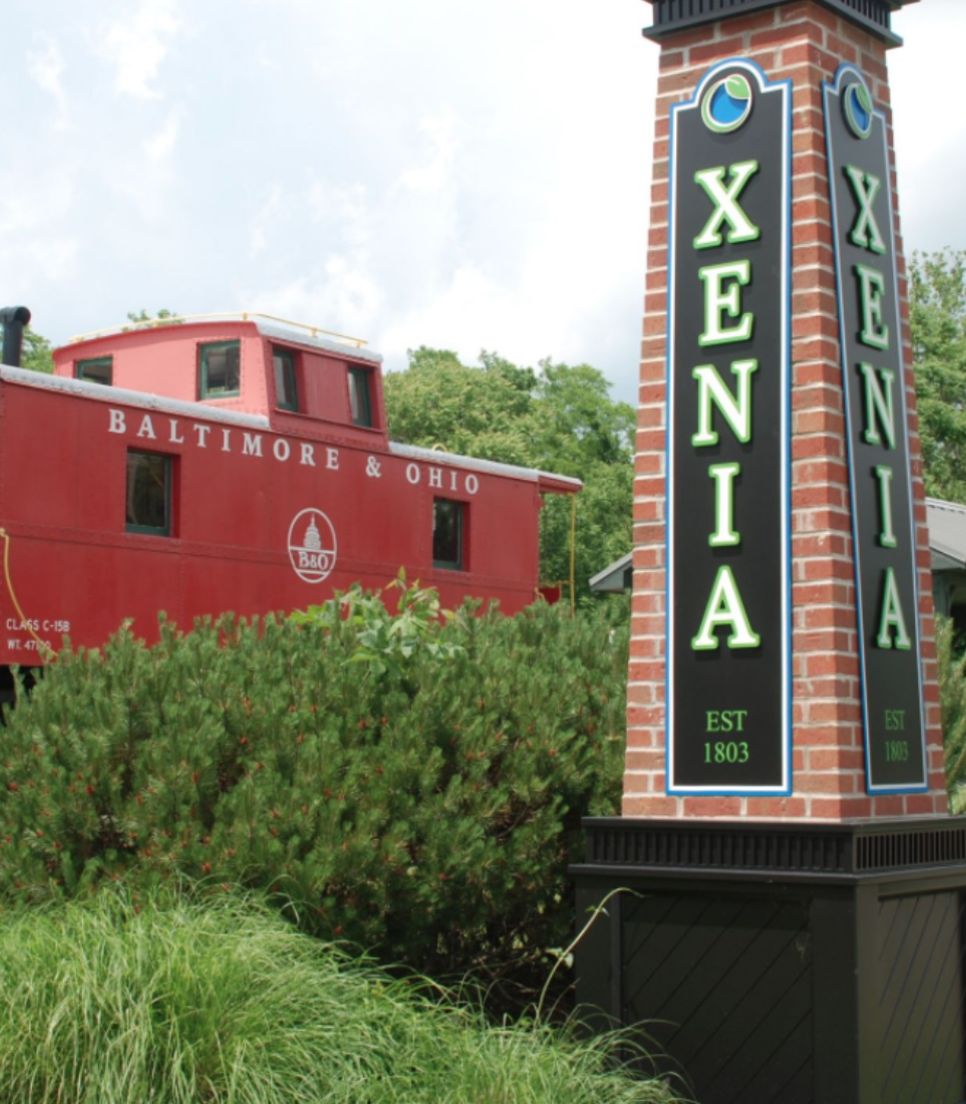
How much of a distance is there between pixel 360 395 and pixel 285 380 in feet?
3.30

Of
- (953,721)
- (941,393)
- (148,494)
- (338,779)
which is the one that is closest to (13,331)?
(148,494)

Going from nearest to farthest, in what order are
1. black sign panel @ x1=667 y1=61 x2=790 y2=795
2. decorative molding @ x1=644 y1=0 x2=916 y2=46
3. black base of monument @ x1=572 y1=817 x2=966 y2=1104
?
black base of monument @ x1=572 y1=817 x2=966 y2=1104 < black sign panel @ x1=667 y1=61 x2=790 y2=795 < decorative molding @ x1=644 y1=0 x2=916 y2=46

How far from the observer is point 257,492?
592 inches

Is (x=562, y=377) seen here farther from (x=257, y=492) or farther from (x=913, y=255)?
(x=257, y=492)

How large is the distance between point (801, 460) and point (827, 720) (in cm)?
95

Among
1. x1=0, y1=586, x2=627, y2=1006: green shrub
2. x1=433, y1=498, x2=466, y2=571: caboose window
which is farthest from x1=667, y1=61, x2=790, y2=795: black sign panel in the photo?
x1=433, y1=498, x2=466, y2=571: caboose window

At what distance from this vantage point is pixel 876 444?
20.0 ft

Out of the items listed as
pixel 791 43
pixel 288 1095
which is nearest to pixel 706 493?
pixel 791 43

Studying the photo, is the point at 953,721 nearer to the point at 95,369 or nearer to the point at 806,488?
the point at 806,488

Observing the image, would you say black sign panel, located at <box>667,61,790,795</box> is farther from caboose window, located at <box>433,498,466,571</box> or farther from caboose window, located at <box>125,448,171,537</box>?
caboose window, located at <box>433,498,466,571</box>

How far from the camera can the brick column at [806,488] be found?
224 inches

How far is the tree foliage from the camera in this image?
4534cm

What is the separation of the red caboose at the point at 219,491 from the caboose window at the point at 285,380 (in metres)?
0.02

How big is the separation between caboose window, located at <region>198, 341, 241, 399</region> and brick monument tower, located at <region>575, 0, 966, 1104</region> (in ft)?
32.4
